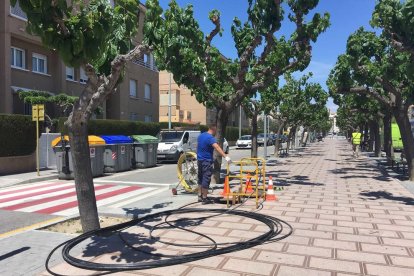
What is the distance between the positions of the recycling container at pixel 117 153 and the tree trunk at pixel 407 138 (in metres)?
10.6

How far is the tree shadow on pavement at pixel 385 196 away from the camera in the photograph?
9945 millimetres

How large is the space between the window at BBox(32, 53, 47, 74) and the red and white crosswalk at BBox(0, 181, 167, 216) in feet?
44.6

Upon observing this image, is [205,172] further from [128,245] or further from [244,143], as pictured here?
[244,143]

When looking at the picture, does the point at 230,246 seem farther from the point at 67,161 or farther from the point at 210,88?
the point at 67,161

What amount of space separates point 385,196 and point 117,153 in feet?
35.5

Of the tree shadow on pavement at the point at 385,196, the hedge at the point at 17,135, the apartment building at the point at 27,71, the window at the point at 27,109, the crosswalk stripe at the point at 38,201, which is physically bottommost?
the crosswalk stripe at the point at 38,201

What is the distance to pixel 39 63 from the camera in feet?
85.9

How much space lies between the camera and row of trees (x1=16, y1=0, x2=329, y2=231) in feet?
16.1

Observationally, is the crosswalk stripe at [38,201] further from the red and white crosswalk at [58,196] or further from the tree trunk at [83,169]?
the tree trunk at [83,169]

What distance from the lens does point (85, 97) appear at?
20.5 feet

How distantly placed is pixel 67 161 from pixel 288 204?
8.81m

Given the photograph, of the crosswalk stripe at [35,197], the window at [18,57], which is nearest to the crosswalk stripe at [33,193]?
the crosswalk stripe at [35,197]

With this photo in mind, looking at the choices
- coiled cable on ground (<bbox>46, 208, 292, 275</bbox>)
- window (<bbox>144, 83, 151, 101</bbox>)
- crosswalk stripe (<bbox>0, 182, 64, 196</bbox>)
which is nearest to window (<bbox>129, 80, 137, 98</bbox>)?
window (<bbox>144, 83, 151, 101</bbox>)

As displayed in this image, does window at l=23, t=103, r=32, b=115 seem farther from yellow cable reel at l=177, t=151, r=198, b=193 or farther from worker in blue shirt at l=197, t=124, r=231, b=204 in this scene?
worker in blue shirt at l=197, t=124, r=231, b=204
